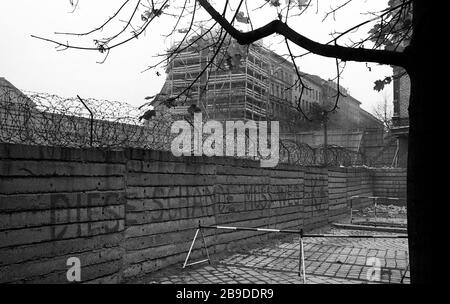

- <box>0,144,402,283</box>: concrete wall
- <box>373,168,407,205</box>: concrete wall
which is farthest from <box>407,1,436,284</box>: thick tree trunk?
<box>373,168,407,205</box>: concrete wall

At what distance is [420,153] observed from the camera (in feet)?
8.04

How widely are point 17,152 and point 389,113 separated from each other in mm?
65586

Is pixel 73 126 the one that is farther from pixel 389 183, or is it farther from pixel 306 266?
pixel 389 183

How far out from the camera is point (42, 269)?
4977 mm

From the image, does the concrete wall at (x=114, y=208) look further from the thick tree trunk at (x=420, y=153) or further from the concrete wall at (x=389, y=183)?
the concrete wall at (x=389, y=183)

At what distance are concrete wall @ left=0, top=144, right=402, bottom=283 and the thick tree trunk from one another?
14.0ft

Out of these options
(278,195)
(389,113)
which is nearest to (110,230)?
(278,195)

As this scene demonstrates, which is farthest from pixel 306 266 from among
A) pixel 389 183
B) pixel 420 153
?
pixel 389 183

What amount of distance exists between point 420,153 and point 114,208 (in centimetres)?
477

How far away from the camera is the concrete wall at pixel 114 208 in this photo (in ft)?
15.7

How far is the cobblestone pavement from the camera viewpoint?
6757mm

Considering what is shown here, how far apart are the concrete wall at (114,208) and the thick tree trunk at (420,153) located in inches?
169

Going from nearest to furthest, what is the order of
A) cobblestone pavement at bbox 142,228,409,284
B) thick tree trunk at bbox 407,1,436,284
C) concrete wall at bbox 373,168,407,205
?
thick tree trunk at bbox 407,1,436,284 < cobblestone pavement at bbox 142,228,409,284 < concrete wall at bbox 373,168,407,205

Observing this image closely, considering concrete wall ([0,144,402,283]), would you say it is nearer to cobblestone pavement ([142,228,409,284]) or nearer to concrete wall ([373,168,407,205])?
cobblestone pavement ([142,228,409,284])
